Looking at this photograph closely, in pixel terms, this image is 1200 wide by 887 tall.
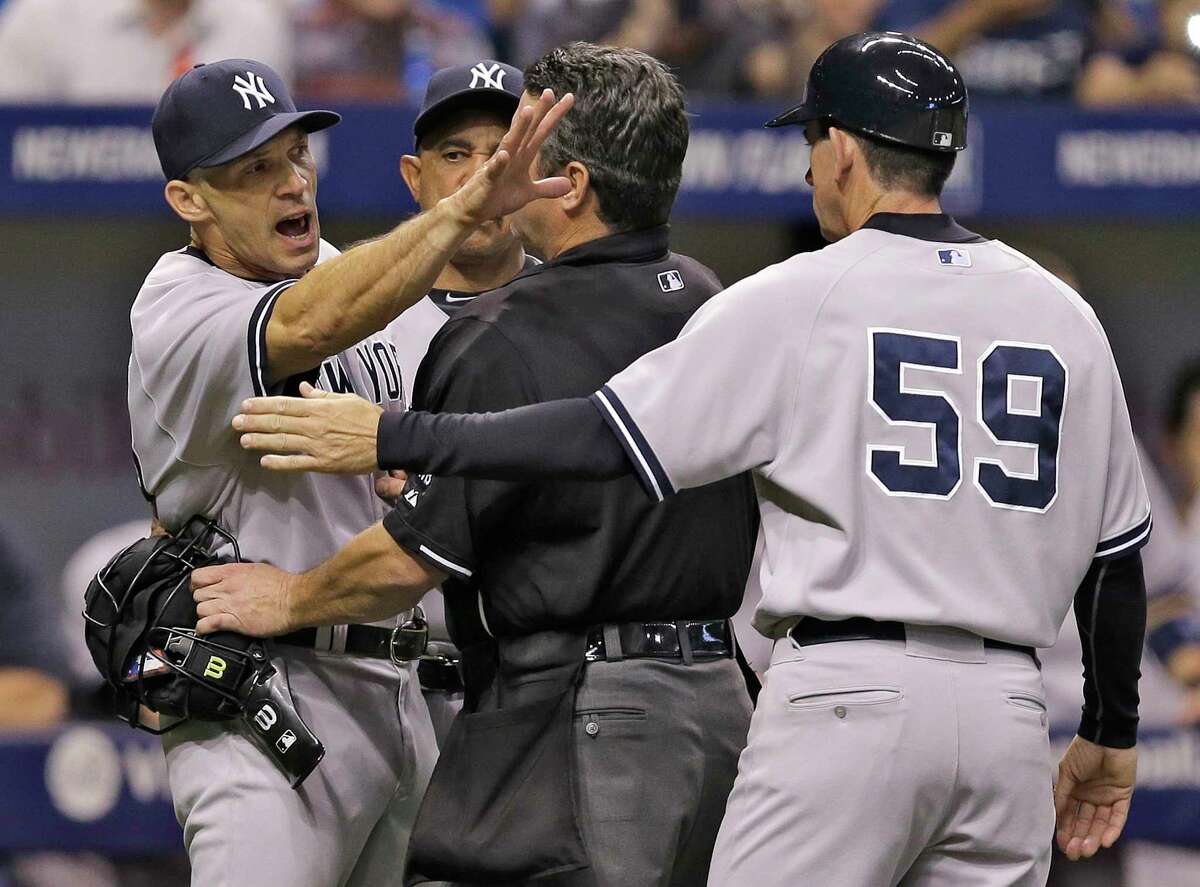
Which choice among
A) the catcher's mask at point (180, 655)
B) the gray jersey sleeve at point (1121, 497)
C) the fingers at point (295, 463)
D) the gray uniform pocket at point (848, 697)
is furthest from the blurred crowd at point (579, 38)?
the gray uniform pocket at point (848, 697)

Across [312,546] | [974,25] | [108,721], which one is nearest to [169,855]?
[108,721]

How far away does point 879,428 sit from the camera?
2.30 m

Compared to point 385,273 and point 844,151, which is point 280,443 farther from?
point 844,151

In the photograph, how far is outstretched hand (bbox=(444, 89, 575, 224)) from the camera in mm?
2484

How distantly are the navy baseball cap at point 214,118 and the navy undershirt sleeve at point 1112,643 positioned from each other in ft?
4.62

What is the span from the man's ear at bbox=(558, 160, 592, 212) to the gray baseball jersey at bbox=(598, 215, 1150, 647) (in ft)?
1.04

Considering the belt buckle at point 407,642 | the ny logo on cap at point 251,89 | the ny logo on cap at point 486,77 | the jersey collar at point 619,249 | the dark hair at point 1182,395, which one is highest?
the ny logo on cap at point 251,89

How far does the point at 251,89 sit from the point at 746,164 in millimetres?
2582

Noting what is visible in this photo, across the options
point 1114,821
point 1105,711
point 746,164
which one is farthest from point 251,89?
point 746,164

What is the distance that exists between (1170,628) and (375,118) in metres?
2.98

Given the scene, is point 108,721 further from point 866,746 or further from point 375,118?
point 866,746

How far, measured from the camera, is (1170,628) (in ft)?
19.1

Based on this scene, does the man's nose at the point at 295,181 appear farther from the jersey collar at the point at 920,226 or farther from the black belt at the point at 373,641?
the jersey collar at the point at 920,226

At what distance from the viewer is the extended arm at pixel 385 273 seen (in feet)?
8.28
